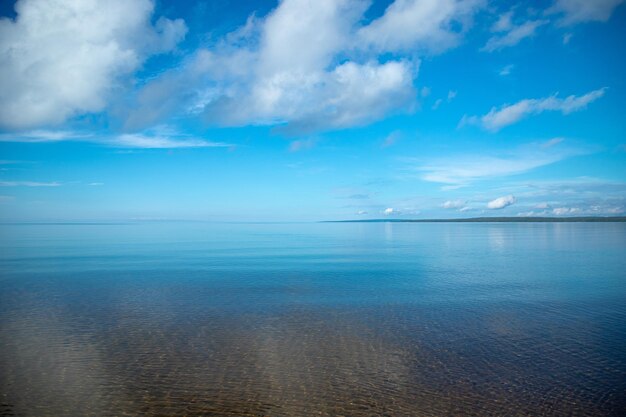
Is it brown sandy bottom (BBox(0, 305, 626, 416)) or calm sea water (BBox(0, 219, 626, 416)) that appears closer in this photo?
brown sandy bottom (BBox(0, 305, 626, 416))

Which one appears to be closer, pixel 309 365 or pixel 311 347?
pixel 309 365

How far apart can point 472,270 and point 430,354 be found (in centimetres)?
2169

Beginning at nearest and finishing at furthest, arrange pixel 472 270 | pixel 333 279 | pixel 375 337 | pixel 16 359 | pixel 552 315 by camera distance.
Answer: pixel 16 359, pixel 375 337, pixel 552 315, pixel 333 279, pixel 472 270

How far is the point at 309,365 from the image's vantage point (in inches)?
480

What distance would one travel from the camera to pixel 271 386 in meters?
10.7

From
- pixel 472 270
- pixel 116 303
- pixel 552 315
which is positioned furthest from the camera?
pixel 472 270

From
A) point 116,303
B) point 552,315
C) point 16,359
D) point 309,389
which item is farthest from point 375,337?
point 116,303

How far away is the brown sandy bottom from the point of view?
9.73 m

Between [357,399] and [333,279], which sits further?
[333,279]

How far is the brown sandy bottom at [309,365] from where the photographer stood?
9.73 m

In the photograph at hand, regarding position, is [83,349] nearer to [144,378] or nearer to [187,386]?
[144,378]

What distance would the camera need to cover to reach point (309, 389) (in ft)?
34.7

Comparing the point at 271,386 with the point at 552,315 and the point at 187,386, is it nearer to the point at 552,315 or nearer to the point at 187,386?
the point at 187,386

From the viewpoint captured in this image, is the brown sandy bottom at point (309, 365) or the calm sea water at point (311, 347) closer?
the brown sandy bottom at point (309, 365)
